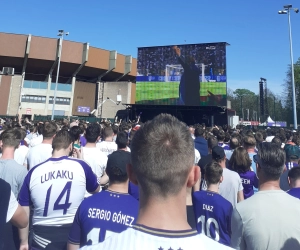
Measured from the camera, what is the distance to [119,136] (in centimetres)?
484

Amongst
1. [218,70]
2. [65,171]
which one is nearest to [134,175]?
[65,171]

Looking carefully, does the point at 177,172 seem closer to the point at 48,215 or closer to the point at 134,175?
the point at 134,175

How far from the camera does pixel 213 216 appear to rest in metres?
3.02

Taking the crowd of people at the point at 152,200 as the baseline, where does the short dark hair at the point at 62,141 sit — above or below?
above

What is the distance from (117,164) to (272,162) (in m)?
1.46

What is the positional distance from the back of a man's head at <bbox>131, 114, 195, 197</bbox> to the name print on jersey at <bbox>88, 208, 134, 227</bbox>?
3.65 ft

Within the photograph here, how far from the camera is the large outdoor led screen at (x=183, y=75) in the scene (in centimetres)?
2539

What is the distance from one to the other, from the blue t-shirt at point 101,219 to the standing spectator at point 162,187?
1067mm

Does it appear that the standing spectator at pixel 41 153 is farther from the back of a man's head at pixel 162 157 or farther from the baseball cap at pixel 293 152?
the baseball cap at pixel 293 152

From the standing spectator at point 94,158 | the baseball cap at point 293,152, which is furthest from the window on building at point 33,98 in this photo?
the baseball cap at point 293,152

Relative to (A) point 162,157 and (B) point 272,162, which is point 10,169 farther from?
(B) point 272,162

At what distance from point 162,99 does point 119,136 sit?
→ 2295 centimetres

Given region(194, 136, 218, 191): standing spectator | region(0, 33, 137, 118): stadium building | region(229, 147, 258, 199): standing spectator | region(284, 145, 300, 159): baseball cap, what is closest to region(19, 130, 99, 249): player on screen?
region(194, 136, 218, 191): standing spectator

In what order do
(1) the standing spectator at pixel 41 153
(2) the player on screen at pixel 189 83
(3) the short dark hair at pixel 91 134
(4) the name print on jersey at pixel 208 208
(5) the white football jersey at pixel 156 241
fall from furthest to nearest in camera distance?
1. (2) the player on screen at pixel 189 83
2. (3) the short dark hair at pixel 91 134
3. (1) the standing spectator at pixel 41 153
4. (4) the name print on jersey at pixel 208 208
5. (5) the white football jersey at pixel 156 241
